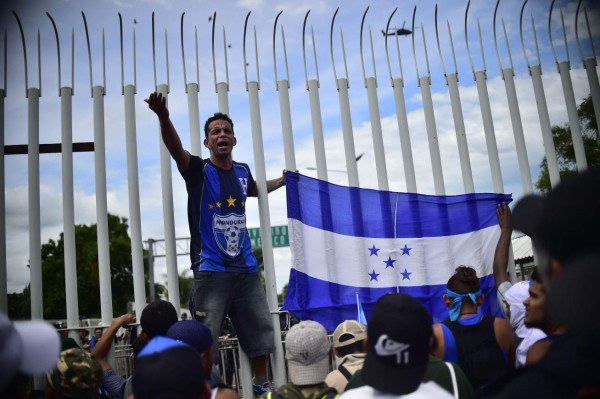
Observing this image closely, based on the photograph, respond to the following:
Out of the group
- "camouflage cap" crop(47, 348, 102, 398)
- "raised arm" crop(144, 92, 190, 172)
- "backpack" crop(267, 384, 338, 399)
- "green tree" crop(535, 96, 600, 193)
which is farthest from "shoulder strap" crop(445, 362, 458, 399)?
"green tree" crop(535, 96, 600, 193)

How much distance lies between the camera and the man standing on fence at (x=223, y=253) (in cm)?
478

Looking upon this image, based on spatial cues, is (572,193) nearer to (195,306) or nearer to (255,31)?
(195,306)

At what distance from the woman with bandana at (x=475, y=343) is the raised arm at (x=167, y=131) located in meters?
2.47

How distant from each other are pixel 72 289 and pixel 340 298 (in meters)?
2.37

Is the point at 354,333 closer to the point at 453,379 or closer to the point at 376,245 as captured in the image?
the point at 453,379

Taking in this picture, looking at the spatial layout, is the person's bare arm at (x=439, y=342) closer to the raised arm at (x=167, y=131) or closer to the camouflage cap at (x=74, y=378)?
the camouflage cap at (x=74, y=378)

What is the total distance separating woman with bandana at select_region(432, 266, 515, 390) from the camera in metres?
3.47

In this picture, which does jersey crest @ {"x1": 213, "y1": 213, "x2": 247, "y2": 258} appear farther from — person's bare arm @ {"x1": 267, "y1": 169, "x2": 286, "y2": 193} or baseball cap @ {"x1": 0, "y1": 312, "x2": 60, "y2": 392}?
baseball cap @ {"x1": 0, "y1": 312, "x2": 60, "y2": 392}

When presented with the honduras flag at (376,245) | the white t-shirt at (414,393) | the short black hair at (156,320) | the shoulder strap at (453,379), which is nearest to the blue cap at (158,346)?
the white t-shirt at (414,393)

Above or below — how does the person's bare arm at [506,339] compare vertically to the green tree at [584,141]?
below

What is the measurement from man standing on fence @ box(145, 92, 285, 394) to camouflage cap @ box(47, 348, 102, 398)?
6.31 feet

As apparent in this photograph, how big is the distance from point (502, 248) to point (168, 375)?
167 inches

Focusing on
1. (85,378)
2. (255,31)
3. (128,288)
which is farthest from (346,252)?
(128,288)

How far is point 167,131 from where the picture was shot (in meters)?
4.63
